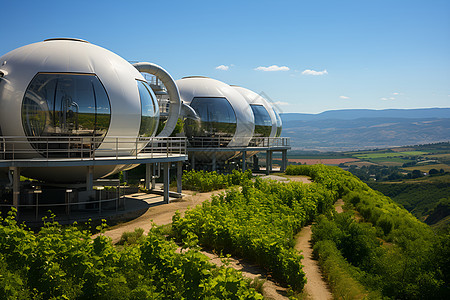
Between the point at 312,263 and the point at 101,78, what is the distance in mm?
10390

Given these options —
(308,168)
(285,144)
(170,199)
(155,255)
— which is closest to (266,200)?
(170,199)

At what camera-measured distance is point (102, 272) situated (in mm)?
7312

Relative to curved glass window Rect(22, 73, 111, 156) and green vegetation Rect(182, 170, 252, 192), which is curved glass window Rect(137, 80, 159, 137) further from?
green vegetation Rect(182, 170, 252, 192)

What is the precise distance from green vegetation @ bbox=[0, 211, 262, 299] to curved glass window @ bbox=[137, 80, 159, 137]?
9.84m

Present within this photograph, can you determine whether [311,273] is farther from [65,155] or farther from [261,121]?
[261,121]

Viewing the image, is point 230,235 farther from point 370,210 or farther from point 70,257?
point 370,210

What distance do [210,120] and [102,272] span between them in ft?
80.8

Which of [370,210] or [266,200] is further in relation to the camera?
[370,210]

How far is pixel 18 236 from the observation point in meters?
8.24

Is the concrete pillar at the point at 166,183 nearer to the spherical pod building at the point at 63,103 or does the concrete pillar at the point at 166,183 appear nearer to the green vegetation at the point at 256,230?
the spherical pod building at the point at 63,103

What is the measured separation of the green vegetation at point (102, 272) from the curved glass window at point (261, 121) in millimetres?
29856

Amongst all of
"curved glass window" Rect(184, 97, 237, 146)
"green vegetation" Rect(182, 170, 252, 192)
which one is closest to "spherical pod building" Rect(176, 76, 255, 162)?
"curved glass window" Rect(184, 97, 237, 146)

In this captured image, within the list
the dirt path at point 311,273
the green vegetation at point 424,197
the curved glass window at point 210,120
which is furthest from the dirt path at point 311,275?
the green vegetation at point 424,197

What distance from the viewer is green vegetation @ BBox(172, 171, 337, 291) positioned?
34.8 ft
